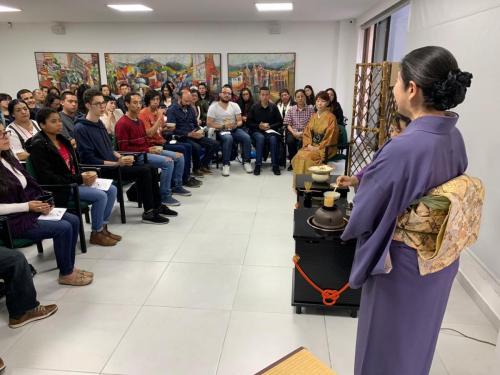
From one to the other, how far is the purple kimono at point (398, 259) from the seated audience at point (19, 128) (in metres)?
3.36

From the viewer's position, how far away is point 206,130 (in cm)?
583

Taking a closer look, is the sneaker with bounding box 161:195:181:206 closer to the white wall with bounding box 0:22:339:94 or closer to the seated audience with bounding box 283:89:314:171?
the seated audience with bounding box 283:89:314:171

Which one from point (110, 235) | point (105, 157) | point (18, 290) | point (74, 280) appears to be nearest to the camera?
point (18, 290)

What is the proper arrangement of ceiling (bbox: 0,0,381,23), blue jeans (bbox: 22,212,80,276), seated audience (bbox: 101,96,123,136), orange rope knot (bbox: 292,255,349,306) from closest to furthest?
orange rope knot (bbox: 292,255,349,306), blue jeans (bbox: 22,212,80,276), seated audience (bbox: 101,96,123,136), ceiling (bbox: 0,0,381,23)

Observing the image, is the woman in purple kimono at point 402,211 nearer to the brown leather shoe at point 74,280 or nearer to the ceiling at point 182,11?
the brown leather shoe at point 74,280

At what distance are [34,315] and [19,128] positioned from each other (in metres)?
2.18

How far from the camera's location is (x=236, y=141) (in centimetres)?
596

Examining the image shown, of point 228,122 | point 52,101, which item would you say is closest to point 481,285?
point 228,122

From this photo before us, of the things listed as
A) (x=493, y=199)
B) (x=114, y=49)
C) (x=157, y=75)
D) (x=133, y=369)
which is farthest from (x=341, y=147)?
(x=114, y=49)

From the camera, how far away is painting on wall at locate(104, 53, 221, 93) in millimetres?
7980

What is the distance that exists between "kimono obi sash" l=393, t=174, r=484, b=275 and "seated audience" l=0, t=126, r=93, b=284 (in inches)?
→ 85.6

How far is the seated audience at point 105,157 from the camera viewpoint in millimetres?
3434

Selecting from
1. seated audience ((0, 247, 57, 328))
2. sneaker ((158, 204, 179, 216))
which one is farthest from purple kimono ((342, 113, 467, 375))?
sneaker ((158, 204, 179, 216))

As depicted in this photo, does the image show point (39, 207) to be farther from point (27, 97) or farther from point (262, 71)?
point (262, 71)
